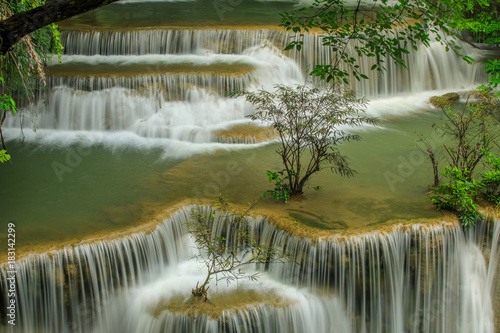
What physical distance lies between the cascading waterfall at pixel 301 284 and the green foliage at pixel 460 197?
0.21 m

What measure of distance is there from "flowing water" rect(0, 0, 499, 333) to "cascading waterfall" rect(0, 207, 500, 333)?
0.02 meters

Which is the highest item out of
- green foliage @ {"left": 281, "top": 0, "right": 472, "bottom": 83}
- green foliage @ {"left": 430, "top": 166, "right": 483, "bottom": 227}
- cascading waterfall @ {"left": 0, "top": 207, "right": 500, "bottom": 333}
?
green foliage @ {"left": 281, "top": 0, "right": 472, "bottom": 83}

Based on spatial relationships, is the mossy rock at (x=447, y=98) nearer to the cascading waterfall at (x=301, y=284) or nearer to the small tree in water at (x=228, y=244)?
the cascading waterfall at (x=301, y=284)

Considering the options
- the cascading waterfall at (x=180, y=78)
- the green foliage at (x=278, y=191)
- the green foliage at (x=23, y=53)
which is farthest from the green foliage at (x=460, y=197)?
the green foliage at (x=23, y=53)

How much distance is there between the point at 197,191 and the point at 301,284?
2.49m

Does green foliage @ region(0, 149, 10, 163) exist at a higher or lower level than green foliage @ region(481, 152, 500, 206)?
higher

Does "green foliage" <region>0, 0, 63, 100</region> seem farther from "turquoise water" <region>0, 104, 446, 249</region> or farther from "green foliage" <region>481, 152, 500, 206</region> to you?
"green foliage" <region>481, 152, 500, 206</region>

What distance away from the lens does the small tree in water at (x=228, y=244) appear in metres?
7.37

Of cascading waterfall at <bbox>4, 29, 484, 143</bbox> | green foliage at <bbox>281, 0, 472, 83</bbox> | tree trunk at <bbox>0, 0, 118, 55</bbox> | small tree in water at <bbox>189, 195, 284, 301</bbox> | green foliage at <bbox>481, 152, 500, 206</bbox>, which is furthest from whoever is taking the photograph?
cascading waterfall at <bbox>4, 29, 484, 143</bbox>

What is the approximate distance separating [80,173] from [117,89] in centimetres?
305

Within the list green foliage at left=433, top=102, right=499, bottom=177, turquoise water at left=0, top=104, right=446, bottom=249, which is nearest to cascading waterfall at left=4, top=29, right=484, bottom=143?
turquoise water at left=0, top=104, right=446, bottom=249

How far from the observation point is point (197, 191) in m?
8.91

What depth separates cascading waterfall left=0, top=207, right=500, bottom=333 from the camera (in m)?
6.87

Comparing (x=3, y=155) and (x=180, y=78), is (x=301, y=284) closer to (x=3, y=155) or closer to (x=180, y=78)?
(x=3, y=155)
